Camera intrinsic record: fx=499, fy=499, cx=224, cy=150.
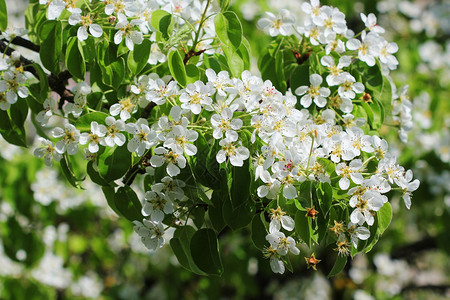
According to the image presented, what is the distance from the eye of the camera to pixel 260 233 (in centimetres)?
97

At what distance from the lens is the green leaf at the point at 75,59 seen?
1.01m

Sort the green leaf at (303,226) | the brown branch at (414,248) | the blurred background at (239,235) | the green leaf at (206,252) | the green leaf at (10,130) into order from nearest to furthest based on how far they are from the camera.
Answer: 1. the green leaf at (303,226)
2. the green leaf at (206,252)
3. the green leaf at (10,130)
4. the blurred background at (239,235)
5. the brown branch at (414,248)

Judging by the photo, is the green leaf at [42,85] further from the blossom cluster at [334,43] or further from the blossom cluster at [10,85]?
the blossom cluster at [334,43]

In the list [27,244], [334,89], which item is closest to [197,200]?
[334,89]

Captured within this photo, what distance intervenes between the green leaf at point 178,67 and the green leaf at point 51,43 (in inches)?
9.7

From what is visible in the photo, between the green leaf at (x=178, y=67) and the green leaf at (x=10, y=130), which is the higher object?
the green leaf at (x=178, y=67)

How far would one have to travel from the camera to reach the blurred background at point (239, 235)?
2535mm

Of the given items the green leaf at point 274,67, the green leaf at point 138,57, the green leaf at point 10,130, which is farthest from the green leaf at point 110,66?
the green leaf at point 274,67

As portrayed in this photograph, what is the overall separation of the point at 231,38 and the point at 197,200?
1.12 feet

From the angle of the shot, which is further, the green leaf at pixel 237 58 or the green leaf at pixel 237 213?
the green leaf at pixel 237 58

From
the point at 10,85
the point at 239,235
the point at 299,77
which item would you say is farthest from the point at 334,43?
the point at 239,235

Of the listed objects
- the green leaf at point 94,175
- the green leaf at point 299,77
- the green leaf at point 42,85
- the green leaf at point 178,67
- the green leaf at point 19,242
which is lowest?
the green leaf at point 19,242

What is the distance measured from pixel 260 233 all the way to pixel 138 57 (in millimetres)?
423

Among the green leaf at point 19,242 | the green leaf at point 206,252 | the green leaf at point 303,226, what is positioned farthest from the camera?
the green leaf at point 19,242
